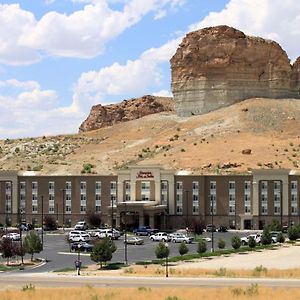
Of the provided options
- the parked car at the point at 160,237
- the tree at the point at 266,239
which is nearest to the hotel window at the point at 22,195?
the parked car at the point at 160,237

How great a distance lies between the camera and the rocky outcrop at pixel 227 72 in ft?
604

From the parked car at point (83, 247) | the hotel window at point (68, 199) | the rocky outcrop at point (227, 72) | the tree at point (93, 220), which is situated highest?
the rocky outcrop at point (227, 72)

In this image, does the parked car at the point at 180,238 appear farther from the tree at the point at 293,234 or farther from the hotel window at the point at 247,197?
the hotel window at the point at 247,197

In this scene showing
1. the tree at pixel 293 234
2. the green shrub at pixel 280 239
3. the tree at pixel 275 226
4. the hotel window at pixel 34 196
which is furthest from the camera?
the hotel window at pixel 34 196

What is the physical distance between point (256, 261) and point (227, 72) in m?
108

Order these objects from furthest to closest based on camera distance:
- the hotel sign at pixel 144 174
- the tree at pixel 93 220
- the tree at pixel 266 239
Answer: the hotel sign at pixel 144 174
the tree at pixel 93 220
the tree at pixel 266 239

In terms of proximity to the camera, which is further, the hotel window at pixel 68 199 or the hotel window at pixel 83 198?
the hotel window at pixel 68 199

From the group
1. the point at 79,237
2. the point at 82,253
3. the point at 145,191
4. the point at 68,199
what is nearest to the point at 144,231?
the point at 145,191

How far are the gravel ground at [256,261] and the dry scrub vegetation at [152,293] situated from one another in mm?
19302

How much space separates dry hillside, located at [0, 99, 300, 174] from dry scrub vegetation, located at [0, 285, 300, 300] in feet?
274

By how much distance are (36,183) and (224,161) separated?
30.9 m

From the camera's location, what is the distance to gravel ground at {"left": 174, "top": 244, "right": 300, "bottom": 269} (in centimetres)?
7462

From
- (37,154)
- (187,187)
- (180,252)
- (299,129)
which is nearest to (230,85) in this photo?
(299,129)

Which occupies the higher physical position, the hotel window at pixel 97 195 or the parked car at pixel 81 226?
the hotel window at pixel 97 195
